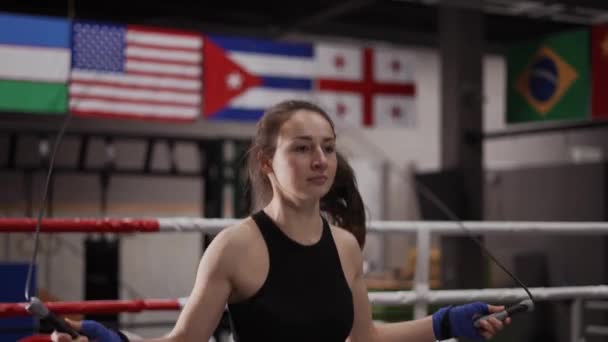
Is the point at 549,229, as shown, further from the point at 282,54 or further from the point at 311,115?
the point at 282,54

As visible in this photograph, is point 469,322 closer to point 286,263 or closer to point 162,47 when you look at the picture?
point 286,263

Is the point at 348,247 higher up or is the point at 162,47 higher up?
the point at 162,47

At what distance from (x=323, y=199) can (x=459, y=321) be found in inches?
21.3

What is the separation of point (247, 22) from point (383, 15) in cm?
187

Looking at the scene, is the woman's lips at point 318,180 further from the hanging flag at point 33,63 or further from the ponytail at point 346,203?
the hanging flag at point 33,63

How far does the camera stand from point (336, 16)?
34.0 ft

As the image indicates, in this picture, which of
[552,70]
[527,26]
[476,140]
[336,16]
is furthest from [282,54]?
[527,26]

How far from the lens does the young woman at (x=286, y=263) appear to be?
178cm

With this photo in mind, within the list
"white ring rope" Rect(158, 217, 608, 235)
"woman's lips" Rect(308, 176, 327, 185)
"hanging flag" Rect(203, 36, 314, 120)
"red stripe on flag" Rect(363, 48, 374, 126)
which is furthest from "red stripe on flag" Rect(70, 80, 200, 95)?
"woman's lips" Rect(308, 176, 327, 185)

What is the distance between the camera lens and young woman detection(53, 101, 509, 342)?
5.85 ft

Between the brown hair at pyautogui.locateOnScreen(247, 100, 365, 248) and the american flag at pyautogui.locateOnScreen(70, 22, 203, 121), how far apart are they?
170 inches

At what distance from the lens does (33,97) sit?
6102mm

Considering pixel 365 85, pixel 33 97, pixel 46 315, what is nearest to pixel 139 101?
pixel 33 97

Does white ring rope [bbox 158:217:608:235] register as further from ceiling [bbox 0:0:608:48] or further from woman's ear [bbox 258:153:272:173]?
ceiling [bbox 0:0:608:48]
